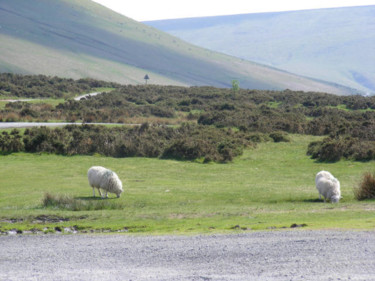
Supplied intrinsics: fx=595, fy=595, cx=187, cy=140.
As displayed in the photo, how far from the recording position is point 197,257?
13.8m

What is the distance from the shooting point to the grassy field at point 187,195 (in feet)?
62.4

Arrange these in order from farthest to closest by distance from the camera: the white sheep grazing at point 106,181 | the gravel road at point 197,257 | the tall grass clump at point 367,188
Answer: the white sheep grazing at point 106,181 → the tall grass clump at point 367,188 → the gravel road at point 197,257

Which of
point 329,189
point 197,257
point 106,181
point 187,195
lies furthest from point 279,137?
point 197,257

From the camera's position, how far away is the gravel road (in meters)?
12.1

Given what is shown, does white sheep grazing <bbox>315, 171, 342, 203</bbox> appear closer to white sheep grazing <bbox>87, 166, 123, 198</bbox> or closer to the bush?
white sheep grazing <bbox>87, 166, 123, 198</bbox>

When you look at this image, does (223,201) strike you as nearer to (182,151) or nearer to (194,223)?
(194,223)

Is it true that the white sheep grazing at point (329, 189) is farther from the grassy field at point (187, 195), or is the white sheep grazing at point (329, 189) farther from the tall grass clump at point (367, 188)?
the tall grass clump at point (367, 188)

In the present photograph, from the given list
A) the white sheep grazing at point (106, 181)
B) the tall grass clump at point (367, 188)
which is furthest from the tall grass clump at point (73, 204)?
the tall grass clump at point (367, 188)

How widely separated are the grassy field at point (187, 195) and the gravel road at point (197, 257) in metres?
1.72

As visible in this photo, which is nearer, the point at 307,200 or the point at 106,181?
the point at 307,200

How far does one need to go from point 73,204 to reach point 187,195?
4.95 meters

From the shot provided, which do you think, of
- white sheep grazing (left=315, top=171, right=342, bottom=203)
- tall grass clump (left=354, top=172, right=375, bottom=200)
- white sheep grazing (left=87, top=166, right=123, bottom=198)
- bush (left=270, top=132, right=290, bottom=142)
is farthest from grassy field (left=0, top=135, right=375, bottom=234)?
bush (left=270, top=132, right=290, bottom=142)

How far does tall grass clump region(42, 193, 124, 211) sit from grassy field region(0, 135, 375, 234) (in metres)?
0.11

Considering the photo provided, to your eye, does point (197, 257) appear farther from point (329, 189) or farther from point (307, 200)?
point (307, 200)
